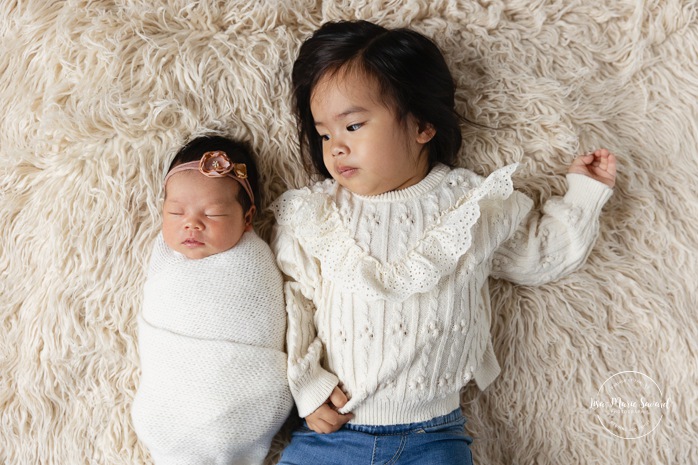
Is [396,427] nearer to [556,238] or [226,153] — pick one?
[556,238]

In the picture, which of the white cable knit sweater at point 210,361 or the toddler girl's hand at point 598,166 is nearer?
the white cable knit sweater at point 210,361

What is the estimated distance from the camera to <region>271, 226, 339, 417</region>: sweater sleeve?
1365 mm

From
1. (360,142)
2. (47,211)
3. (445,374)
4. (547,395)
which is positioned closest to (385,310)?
(445,374)

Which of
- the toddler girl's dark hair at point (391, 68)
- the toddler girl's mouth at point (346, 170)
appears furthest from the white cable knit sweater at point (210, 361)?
the toddler girl's dark hair at point (391, 68)

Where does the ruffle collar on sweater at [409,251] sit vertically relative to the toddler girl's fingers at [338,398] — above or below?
above

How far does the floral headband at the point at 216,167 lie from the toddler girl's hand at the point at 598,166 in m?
0.77

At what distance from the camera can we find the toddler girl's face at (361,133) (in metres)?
1.32

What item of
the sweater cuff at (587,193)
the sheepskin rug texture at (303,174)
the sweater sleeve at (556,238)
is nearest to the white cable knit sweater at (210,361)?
the sheepskin rug texture at (303,174)

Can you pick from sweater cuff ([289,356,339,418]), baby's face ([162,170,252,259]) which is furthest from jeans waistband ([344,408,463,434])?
baby's face ([162,170,252,259])

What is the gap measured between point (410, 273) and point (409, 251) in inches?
2.2

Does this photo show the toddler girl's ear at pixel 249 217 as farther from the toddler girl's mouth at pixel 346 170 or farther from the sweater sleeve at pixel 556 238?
the sweater sleeve at pixel 556 238

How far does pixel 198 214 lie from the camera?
1346 millimetres

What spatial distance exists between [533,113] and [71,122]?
1.09 metres

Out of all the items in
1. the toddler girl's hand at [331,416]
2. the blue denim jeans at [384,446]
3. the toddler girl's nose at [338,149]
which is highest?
the toddler girl's nose at [338,149]
